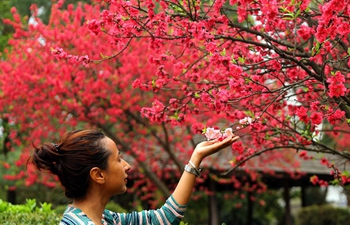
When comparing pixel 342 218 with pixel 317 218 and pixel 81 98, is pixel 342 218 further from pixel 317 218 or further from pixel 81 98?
pixel 81 98

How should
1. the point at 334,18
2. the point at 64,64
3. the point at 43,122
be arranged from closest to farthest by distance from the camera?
the point at 334,18 → the point at 64,64 → the point at 43,122

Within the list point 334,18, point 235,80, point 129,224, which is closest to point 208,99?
point 235,80

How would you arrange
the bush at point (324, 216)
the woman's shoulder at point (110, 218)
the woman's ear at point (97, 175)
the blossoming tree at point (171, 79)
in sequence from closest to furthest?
the woman's ear at point (97, 175), the woman's shoulder at point (110, 218), the blossoming tree at point (171, 79), the bush at point (324, 216)

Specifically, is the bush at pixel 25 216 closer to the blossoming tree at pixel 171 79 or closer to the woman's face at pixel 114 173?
the blossoming tree at pixel 171 79

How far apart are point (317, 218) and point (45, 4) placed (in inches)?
435

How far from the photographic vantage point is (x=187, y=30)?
Result: 185 inches

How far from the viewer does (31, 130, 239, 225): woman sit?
2422 millimetres

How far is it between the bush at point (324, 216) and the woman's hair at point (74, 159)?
531 inches

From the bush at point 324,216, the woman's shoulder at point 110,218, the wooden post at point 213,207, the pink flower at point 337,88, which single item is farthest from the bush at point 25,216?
the bush at point 324,216

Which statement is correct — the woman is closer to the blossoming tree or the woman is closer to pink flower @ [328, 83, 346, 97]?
pink flower @ [328, 83, 346, 97]

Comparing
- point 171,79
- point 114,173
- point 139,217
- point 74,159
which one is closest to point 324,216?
point 171,79

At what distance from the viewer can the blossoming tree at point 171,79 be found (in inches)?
188

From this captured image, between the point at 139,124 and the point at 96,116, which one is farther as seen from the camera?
the point at 139,124

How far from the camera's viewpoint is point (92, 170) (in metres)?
2.43
